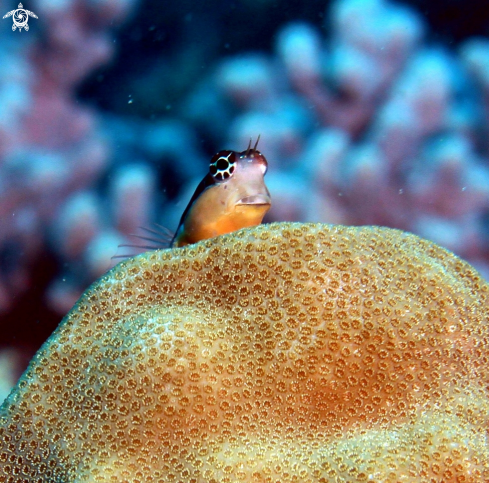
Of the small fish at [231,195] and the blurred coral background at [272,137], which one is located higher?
the blurred coral background at [272,137]

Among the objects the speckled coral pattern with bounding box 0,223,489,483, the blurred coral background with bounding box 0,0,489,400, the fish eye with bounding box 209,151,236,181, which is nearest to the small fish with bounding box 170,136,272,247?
the fish eye with bounding box 209,151,236,181

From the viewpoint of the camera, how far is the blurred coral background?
2.72 metres

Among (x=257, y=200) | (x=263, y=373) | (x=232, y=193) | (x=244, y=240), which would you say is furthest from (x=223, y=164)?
(x=263, y=373)

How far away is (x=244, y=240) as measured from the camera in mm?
1471

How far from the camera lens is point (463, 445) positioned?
122cm

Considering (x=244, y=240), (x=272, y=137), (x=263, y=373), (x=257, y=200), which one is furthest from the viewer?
(x=272, y=137)

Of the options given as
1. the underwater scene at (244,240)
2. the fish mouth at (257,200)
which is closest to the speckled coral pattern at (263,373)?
the underwater scene at (244,240)

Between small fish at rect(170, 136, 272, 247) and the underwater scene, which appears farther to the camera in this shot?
small fish at rect(170, 136, 272, 247)

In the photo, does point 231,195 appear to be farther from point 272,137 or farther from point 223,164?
point 272,137

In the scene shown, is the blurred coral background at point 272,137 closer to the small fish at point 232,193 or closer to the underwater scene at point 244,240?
the underwater scene at point 244,240

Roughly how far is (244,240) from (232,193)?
93 centimetres

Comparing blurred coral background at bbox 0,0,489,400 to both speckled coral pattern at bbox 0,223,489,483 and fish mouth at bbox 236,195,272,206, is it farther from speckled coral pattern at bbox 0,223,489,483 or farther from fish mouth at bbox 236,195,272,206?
speckled coral pattern at bbox 0,223,489,483

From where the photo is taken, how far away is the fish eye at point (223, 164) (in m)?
2.34

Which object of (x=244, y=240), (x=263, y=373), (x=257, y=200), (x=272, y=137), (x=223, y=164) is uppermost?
(x=272, y=137)
